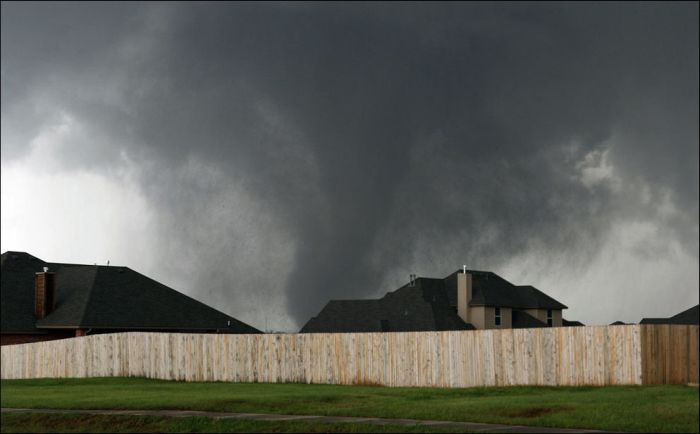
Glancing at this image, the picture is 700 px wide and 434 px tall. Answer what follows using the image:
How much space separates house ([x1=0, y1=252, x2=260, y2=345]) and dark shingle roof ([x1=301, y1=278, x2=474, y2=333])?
10.3m

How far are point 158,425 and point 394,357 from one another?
14244mm

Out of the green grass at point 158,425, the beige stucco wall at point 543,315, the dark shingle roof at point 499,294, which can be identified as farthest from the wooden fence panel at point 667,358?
the beige stucco wall at point 543,315

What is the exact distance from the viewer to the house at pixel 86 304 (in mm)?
50469

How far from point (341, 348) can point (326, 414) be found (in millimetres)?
13850

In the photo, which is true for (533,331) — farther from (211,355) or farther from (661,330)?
(211,355)

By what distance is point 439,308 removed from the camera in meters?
63.7

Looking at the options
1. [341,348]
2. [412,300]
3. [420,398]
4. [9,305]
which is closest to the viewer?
[420,398]

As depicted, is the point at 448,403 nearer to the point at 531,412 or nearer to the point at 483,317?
the point at 531,412

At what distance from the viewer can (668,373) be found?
28.6 metres

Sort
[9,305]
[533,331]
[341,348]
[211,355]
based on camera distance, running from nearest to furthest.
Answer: [533,331] < [341,348] < [211,355] < [9,305]

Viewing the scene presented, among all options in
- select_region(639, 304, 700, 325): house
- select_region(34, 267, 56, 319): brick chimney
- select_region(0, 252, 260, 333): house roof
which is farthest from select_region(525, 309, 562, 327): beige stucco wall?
select_region(34, 267, 56, 319): brick chimney

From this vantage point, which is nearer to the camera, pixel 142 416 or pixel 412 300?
pixel 142 416

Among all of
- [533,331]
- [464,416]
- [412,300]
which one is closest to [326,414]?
[464,416]

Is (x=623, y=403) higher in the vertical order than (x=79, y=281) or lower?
lower
